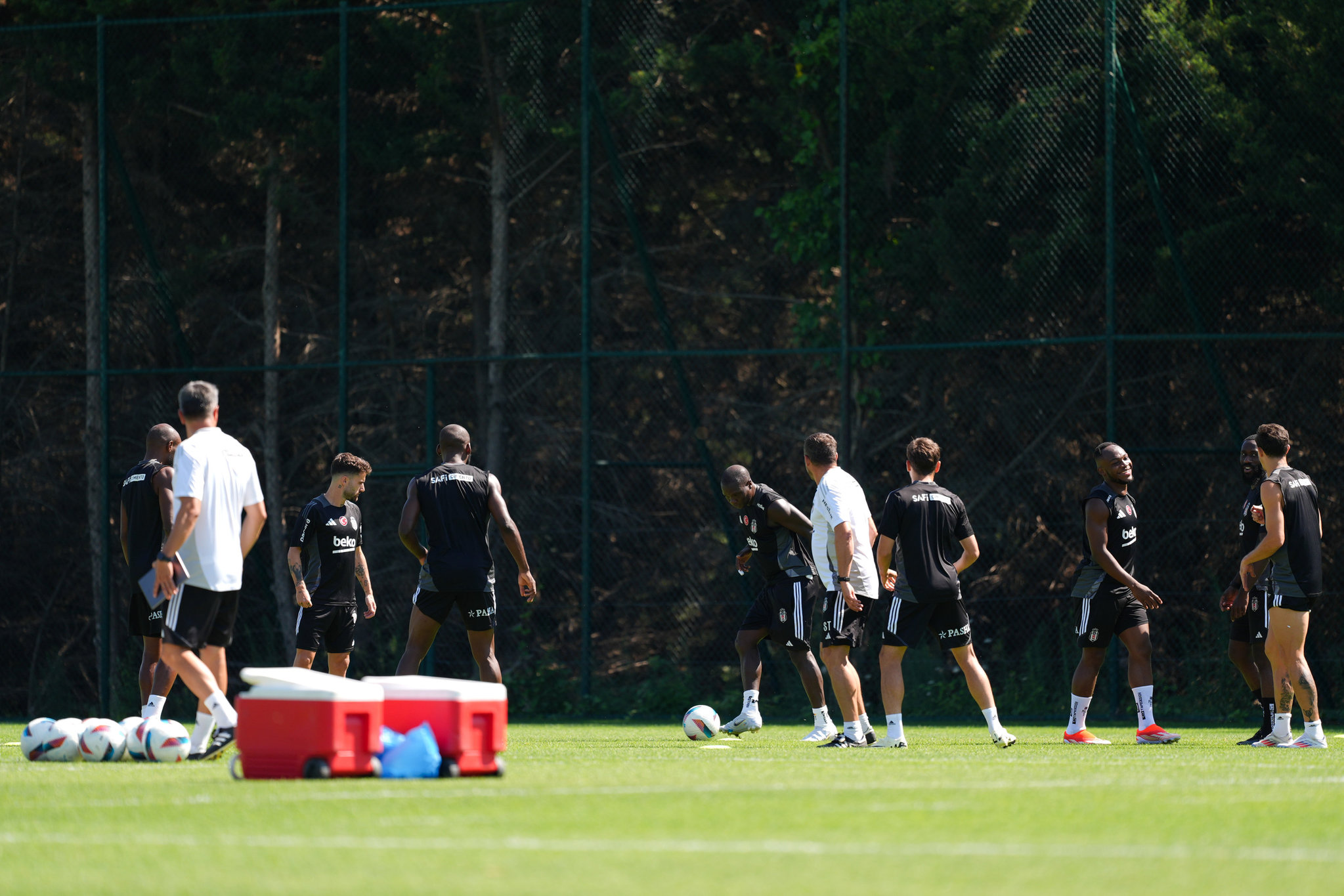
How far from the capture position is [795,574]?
41.4 ft

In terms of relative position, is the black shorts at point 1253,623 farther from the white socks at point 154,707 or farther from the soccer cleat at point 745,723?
the white socks at point 154,707

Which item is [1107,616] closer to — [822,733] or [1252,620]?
[1252,620]

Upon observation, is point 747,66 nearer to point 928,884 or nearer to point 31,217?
point 31,217

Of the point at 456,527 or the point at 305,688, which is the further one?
the point at 456,527

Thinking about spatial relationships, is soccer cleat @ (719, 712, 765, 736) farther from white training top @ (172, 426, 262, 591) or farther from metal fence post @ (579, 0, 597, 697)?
metal fence post @ (579, 0, 597, 697)

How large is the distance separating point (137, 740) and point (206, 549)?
3.70 ft

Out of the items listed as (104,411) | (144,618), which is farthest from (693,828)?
(104,411)

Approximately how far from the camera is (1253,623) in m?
12.6

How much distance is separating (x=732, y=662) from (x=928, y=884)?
43.3 feet

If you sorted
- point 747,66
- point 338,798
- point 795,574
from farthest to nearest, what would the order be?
point 747,66, point 795,574, point 338,798

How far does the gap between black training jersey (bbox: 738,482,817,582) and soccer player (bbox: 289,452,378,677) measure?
9.44 ft

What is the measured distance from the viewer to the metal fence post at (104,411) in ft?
61.2

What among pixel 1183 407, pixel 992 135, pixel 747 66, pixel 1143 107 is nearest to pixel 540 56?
pixel 747 66

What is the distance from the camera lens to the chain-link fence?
680 inches
